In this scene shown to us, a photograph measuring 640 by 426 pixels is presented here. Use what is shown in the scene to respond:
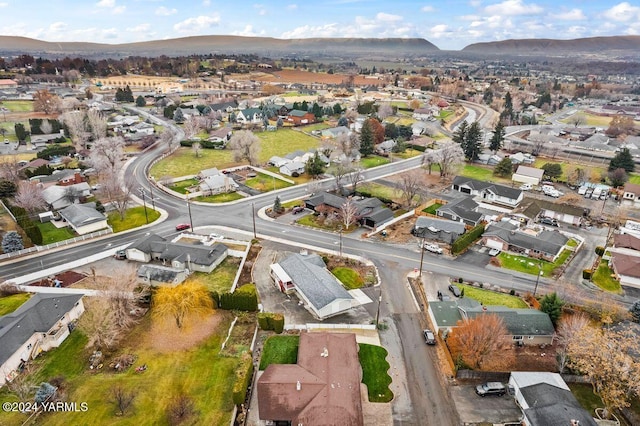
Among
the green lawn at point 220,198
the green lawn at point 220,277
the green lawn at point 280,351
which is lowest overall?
the green lawn at point 280,351

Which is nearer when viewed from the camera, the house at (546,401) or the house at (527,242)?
the house at (546,401)

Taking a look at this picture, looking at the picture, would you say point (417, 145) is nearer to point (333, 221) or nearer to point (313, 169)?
point (313, 169)

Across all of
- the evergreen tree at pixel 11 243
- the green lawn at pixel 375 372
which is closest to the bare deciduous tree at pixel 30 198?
the evergreen tree at pixel 11 243

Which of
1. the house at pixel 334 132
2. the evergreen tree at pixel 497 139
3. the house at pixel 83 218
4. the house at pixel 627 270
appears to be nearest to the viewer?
the house at pixel 627 270

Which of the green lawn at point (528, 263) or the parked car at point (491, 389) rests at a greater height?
the green lawn at point (528, 263)

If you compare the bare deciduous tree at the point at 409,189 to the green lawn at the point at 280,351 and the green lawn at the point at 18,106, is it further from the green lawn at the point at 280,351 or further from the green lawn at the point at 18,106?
the green lawn at the point at 18,106
